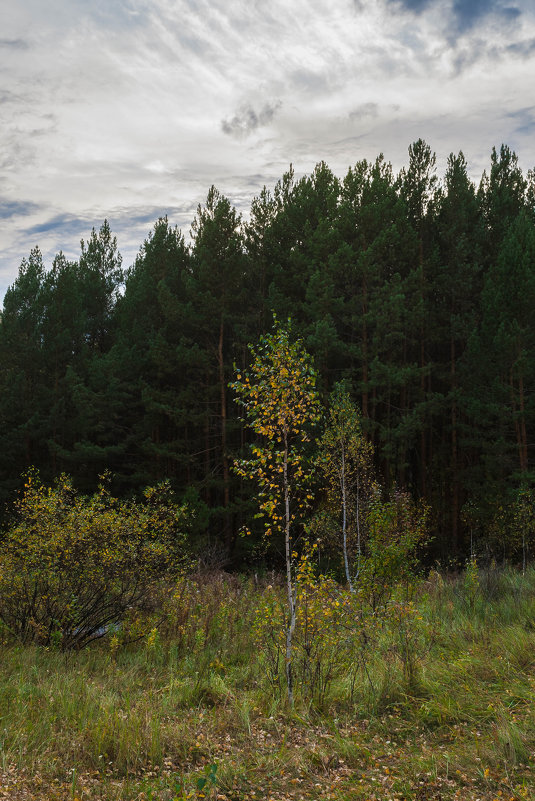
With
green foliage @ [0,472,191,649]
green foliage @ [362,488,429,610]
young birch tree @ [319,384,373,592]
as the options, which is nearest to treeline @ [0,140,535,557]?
young birch tree @ [319,384,373,592]

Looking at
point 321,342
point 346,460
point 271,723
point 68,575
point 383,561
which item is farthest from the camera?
point 321,342

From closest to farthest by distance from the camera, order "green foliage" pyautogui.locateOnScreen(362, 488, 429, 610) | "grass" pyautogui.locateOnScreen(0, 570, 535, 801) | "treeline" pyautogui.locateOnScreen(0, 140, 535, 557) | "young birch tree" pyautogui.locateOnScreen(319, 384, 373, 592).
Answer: "grass" pyautogui.locateOnScreen(0, 570, 535, 801) < "green foliage" pyautogui.locateOnScreen(362, 488, 429, 610) < "young birch tree" pyautogui.locateOnScreen(319, 384, 373, 592) < "treeline" pyautogui.locateOnScreen(0, 140, 535, 557)

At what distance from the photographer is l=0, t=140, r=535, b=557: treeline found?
21.3m

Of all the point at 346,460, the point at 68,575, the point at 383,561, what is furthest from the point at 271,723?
the point at 346,460

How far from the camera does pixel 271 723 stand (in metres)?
5.73

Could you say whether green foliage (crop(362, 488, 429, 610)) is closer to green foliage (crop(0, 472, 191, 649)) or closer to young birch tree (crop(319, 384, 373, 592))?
young birch tree (crop(319, 384, 373, 592))

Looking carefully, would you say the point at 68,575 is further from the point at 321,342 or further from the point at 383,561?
the point at 321,342

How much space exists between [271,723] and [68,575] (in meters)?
4.65

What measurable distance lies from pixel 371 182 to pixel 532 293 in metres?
8.80

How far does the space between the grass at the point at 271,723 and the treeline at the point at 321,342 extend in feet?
41.7

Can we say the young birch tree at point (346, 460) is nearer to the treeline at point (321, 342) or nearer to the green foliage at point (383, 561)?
the green foliage at point (383, 561)

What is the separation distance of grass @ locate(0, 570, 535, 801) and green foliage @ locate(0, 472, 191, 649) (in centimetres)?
51

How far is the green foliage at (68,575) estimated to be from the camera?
8.71 m

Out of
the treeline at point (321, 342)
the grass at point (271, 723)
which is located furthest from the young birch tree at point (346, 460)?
the grass at point (271, 723)
